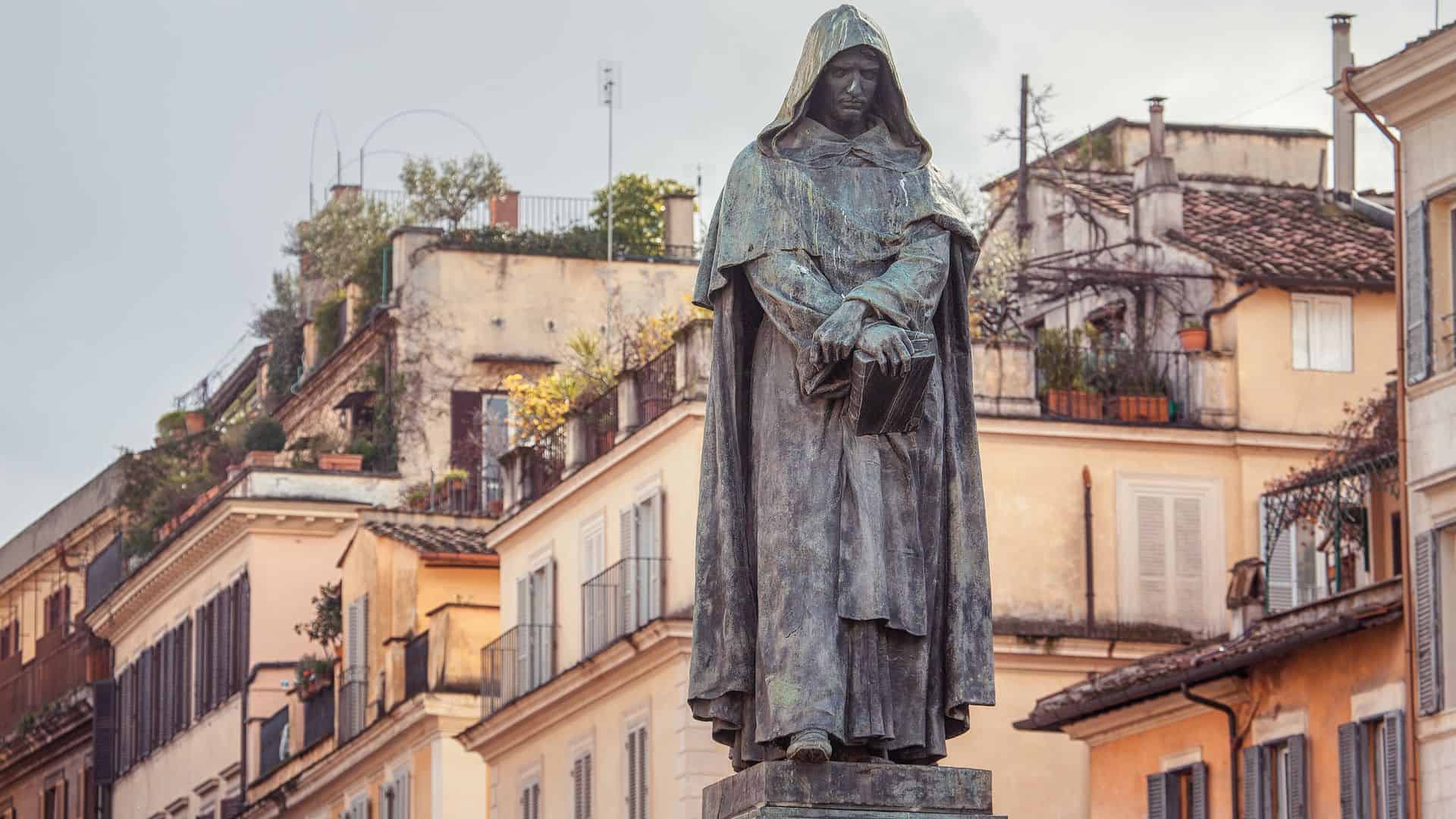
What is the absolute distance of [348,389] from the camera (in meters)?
68.5

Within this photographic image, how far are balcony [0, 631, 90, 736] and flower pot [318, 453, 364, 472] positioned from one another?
53.4 ft

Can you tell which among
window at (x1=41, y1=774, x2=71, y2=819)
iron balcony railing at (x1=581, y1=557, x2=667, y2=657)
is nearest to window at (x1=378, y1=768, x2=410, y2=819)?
iron balcony railing at (x1=581, y1=557, x2=667, y2=657)

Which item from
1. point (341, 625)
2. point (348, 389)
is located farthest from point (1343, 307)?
point (348, 389)

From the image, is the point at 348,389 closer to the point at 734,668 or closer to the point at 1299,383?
the point at 1299,383

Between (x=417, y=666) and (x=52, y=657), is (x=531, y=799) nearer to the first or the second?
(x=417, y=666)

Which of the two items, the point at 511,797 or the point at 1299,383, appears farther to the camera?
the point at 511,797

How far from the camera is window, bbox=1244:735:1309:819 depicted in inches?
1483

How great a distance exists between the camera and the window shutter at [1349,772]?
120 feet

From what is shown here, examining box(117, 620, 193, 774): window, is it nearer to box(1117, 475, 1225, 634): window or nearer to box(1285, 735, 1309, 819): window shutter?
box(1117, 475, 1225, 634): window

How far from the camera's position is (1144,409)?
48.1m

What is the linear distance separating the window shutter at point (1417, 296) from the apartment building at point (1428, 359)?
10 millimetres

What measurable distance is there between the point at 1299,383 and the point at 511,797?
11.9 meters

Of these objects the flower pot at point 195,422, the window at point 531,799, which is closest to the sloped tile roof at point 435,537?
the window at point 531,799

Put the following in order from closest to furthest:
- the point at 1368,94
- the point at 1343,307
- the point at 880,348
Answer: the point at 880,348, the point at 1368,94, the point at 1343,307
